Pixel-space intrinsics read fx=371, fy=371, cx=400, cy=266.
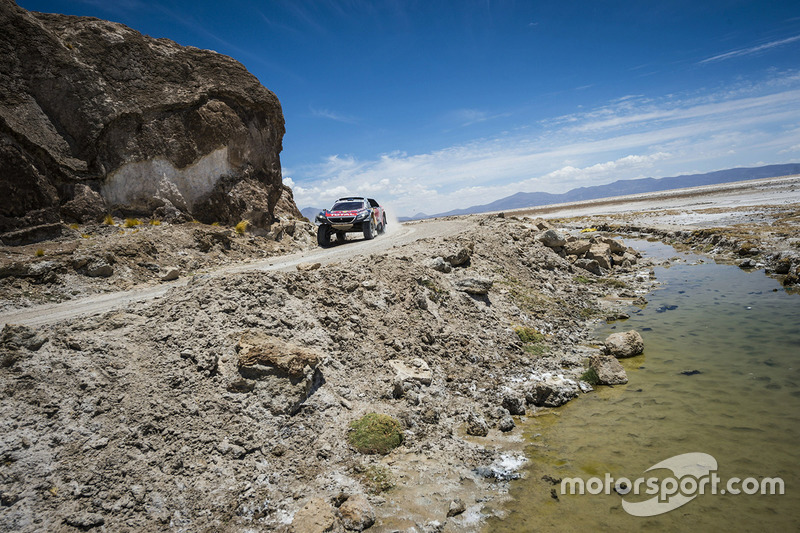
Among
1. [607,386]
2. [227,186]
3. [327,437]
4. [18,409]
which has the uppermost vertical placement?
[227,186]

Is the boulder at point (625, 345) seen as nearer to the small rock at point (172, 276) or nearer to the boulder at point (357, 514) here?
the boulder at point (357, 514)

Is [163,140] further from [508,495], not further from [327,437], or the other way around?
[508,495]

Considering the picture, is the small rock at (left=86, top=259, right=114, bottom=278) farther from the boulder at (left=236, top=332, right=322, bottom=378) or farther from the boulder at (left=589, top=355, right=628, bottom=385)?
the boulder at (left=589, top=355, right=628, bottom=385)

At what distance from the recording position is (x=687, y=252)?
23.0 m

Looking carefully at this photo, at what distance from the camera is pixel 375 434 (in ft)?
20.7

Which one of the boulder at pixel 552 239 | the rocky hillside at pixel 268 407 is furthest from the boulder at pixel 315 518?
the boulder at pixel 552 239

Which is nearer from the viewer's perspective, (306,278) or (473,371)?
(473,371)

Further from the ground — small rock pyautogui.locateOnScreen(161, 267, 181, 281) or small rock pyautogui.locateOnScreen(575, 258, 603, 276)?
small rock pyautogui.locateOnScreen(161, 267, 181, 281)

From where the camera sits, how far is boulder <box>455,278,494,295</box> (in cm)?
1178

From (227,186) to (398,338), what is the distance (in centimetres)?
1522

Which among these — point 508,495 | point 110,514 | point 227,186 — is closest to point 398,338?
point 508,495

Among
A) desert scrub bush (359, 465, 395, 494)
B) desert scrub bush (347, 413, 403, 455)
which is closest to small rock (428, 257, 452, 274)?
desert scrub bush (347, 413, 403, 455)

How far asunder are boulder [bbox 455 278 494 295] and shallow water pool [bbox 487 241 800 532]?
4.31 meters

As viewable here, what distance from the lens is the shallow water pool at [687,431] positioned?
4570mm
